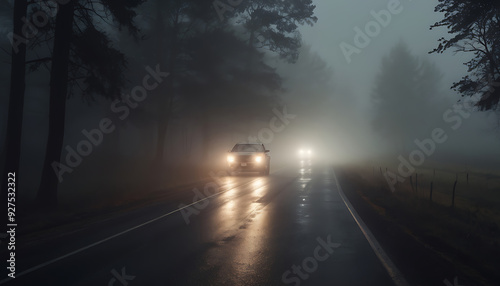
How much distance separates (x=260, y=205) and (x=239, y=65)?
795 inches

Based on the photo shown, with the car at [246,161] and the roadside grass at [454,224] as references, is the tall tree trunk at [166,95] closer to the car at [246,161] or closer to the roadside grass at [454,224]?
the car at [246,161]

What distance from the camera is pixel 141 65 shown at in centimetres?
2719

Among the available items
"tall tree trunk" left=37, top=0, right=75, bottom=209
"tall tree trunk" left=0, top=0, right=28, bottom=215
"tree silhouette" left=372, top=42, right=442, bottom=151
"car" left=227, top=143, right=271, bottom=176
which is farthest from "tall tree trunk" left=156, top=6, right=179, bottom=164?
"tree silhouette" left=372, top=42, right=442, bottom=151

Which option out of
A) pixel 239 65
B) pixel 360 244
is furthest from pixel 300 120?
pixel 360 244

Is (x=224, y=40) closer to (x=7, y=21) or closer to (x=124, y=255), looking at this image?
(x=7, y=21)

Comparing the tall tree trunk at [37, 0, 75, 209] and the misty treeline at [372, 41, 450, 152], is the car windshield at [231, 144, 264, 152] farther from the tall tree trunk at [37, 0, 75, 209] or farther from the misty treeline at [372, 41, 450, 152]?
the misty treeline at [372, 41, 450, 152]

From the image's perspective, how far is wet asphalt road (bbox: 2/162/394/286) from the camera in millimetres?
5504

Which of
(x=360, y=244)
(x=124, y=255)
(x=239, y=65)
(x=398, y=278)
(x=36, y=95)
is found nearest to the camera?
(x=398, y=278)

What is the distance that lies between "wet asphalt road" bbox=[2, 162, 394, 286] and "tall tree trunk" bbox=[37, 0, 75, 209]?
9.07ft

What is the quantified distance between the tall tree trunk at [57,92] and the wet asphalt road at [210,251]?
276 cm

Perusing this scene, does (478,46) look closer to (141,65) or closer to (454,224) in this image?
(454,224)

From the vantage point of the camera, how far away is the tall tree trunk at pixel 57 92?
38.2 feet

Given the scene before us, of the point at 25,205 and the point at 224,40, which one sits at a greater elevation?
the point at 224,40

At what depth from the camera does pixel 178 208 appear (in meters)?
12.1
